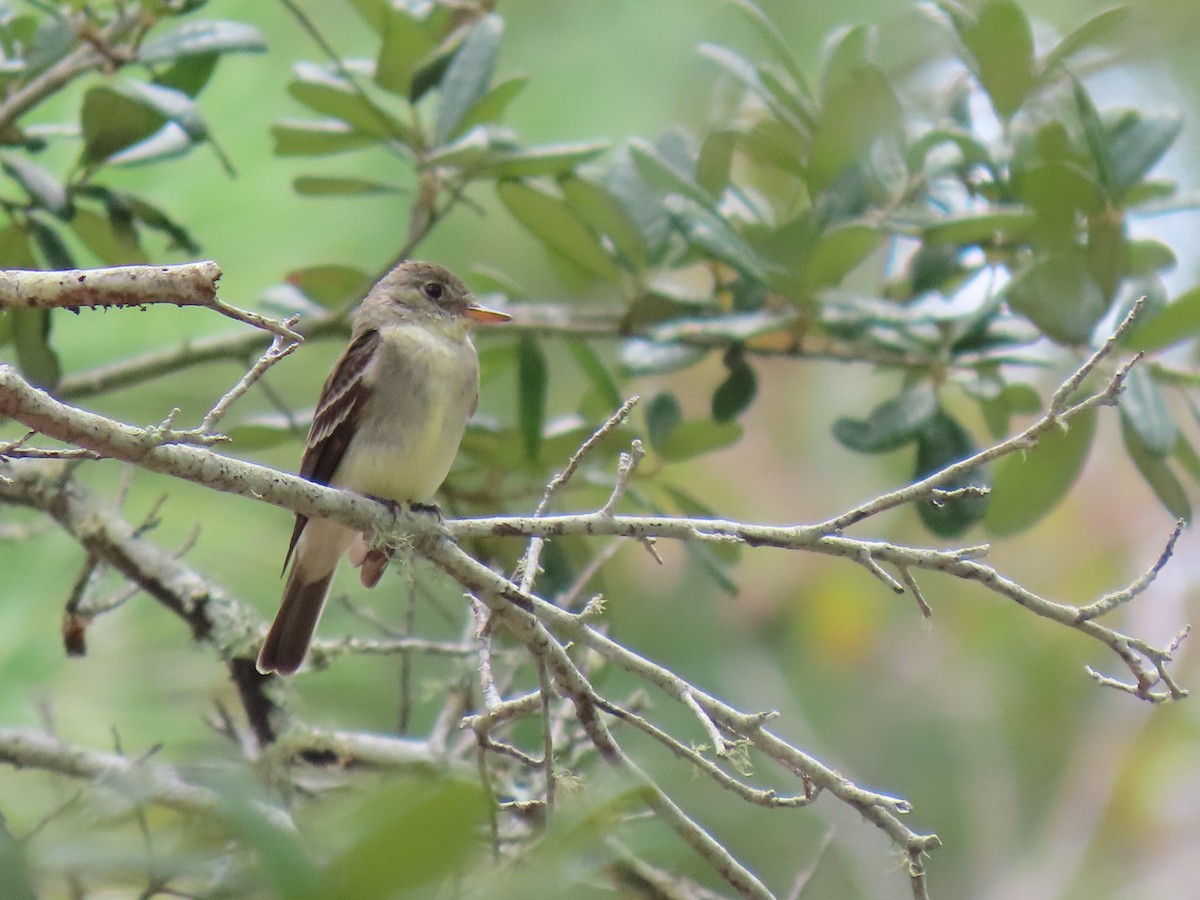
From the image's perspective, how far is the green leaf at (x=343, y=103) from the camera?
3275 mm

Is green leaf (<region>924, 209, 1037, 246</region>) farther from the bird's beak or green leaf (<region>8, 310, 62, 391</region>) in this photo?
green leaf (<region>8, 310, 62, 391</region>)

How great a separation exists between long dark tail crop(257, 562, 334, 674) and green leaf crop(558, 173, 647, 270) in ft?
3.77

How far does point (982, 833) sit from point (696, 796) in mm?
1646

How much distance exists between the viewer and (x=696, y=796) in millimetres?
5074

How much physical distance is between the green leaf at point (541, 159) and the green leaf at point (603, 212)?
0.08 meters

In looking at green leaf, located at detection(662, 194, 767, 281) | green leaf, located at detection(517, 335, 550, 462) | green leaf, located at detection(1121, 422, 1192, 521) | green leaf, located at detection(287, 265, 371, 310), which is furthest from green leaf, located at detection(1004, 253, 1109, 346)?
green leaf, located at detection(287, 265, 371, 310)

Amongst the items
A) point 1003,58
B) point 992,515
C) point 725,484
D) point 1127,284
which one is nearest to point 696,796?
point 725,484

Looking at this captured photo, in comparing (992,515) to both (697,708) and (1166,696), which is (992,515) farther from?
(697,708)

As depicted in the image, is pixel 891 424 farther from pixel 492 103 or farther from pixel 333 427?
pixel 333 427

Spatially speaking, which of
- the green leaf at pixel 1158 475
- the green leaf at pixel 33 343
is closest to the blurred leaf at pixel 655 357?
the green leaf at pixel 1158 475

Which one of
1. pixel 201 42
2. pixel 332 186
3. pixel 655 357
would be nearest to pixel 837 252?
pixel 655 357

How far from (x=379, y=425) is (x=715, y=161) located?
106 centimetres

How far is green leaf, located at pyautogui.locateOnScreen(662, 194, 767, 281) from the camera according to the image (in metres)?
3.14

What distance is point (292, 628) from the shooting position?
3.24 meters
